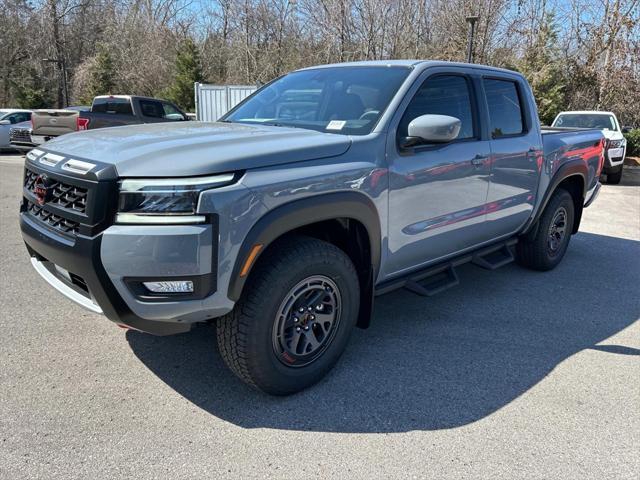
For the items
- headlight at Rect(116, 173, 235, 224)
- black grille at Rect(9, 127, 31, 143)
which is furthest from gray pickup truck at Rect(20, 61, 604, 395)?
black grille at Rect(9, 127, 31, 143)

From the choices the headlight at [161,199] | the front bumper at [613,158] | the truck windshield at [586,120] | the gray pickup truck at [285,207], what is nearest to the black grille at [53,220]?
the gray pickup truck at [285,207]

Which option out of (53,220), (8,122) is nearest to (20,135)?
(8,122)

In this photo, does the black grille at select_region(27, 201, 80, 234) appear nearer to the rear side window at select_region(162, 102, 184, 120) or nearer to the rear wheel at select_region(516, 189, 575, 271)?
the rear wheel at select_region(516, 189, 575, 271)

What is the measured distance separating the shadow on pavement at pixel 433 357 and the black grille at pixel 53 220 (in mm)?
1101

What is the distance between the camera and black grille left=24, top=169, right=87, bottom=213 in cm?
247

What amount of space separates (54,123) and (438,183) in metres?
11.7

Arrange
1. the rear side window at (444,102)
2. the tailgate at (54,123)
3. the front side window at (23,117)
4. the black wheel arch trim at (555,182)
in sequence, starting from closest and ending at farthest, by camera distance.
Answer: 1. the rear side window at (444,102)
2. the black wheel arch trim at (555,182)
3. the tailgate at (54,123)
4. the front side window at (23,117)

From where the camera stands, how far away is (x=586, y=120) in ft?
45.0

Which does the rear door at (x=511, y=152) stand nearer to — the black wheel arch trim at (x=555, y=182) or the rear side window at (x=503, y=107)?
the rear side window at (x=503, y=107)

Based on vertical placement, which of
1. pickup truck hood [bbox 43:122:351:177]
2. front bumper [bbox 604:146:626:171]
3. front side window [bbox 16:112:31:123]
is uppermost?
front side window [bbox 16:112:31:123]

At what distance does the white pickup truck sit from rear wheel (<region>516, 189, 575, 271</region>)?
24.8ft

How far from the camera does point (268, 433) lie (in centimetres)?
269

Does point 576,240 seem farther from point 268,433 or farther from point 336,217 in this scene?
point 268,433

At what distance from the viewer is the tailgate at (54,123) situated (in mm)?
12406
